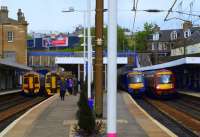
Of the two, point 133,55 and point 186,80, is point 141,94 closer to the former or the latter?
point 186,80

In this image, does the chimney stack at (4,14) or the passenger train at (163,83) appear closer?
the passenger train at (163,83)

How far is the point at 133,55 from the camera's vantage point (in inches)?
4299

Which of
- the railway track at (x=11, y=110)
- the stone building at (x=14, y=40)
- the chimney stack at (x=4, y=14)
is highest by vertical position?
the chimney stack at (x=4, y=14)

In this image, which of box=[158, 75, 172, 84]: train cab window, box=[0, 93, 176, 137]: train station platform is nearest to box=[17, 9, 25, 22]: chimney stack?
box=[158, 75, 172, 84]: train cab window

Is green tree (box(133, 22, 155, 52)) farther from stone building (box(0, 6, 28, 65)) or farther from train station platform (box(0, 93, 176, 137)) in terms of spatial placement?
train station platform (box(0, 93, 176, 137))

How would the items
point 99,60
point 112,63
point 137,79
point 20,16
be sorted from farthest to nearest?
point 20,16 < point 137,79 < point 99,60 < point 112,63

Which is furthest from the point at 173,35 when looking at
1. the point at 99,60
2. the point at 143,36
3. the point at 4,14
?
the point at 99,60

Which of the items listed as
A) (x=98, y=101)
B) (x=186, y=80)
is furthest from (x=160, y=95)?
(x=98, y=101)

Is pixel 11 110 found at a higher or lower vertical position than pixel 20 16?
lower

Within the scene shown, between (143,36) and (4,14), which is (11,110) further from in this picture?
(143,36)

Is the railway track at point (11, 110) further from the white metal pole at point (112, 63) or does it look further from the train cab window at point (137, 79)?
the white metal pole at point (112, 63)

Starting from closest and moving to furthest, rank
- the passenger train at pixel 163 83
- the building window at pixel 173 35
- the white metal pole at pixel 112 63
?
the white metal pole at pixel 112 63 < the passenger train at pixel 163 83 < the building window at pixel 173 35

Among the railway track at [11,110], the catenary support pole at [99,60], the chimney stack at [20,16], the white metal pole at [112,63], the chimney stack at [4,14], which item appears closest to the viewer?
the white metal pole at [112,63]

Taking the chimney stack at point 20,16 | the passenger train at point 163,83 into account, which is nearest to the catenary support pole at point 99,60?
the passenger train at point 163,83
